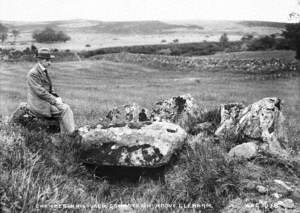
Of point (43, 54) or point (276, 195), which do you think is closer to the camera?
point (276, 195)

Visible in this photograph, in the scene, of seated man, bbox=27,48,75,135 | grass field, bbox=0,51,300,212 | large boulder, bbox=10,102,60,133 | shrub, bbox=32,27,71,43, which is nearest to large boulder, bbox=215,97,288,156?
grass field, bbox=0,51,300,212

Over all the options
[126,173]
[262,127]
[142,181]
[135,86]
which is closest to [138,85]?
[135,86]

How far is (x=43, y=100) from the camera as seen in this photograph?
8.62 m

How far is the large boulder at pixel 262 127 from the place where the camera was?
322 inches

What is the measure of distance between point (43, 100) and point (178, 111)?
151 inches

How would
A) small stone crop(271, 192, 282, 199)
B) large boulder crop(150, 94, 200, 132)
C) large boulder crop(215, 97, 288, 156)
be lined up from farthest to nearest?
large boulder crop(150, 94, 200, 132)
large boulder crop(215, 97, 288, 156)
small stone crop(271, 192, 282, 199)

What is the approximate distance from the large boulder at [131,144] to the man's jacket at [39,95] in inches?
37.3

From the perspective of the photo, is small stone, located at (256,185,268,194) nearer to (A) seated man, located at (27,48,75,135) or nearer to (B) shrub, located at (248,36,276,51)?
(A) seated man, located at (27,48,75,135)

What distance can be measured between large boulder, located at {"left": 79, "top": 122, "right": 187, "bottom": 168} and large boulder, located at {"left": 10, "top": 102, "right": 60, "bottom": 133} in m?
0.85

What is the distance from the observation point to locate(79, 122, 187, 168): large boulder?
25.2 feet

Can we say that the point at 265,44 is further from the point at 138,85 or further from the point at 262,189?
the point at 262,189

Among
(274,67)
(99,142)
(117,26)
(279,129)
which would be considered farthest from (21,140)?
(117,26)

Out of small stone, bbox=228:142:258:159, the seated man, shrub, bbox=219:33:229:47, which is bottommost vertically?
shrub, bbox=219:33:229:47

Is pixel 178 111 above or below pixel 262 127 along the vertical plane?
below
